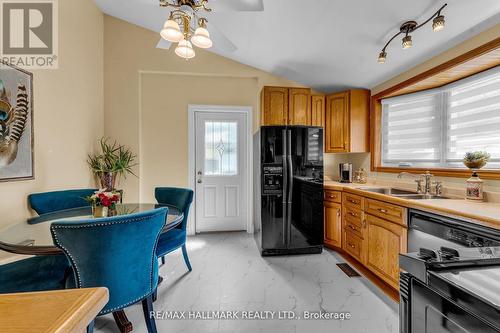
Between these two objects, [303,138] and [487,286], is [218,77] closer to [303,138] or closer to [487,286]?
→ [303,138]

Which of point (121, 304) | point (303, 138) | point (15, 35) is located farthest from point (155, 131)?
point (121, 304)

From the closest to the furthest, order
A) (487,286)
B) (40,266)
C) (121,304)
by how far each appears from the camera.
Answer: (487,286)
(121,304)
(40,266)

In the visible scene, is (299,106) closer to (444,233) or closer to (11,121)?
(444,233)

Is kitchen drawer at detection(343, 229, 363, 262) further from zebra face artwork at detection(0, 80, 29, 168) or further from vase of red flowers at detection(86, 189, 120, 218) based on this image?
zebra face artwork at detection(0, 80, 29, 168)

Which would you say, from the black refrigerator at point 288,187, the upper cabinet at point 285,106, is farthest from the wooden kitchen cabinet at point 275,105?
the black refrigerator at point 288,187

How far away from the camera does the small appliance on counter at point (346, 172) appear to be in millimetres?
3342

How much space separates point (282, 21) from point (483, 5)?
160cm

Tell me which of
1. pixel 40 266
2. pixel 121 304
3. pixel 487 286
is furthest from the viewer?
pixel 40 266

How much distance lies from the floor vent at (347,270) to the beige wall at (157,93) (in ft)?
7.76

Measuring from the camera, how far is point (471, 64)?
6.40 ft

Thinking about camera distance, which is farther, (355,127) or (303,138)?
(355,127)

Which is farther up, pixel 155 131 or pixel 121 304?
pixel 155 131

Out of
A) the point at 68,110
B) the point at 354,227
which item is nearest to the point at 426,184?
the point at 354,227

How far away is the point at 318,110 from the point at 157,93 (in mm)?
2551
